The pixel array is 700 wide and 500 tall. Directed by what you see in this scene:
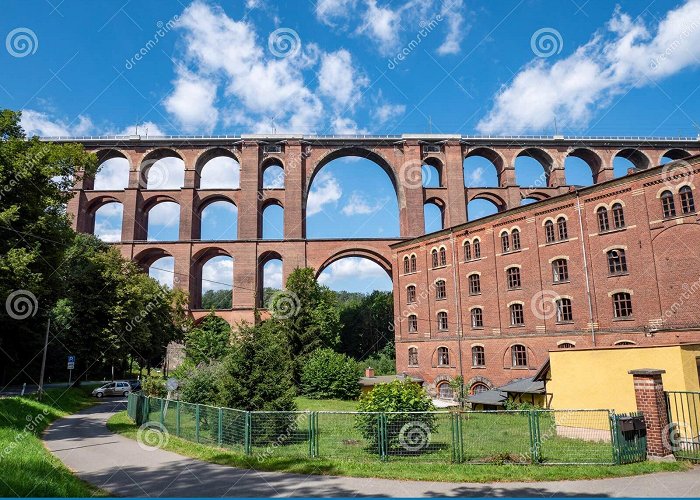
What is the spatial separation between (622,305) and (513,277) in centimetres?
686

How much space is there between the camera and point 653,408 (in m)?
11.2

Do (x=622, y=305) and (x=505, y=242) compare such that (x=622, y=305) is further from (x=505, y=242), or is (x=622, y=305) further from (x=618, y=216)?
(x=505, y=242)

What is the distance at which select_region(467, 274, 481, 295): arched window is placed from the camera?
109 ft

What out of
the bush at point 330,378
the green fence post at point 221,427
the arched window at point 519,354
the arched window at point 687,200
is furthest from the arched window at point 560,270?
the green fence post at point 221,427

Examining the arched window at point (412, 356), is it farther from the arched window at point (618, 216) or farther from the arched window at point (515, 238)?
the arched window at point (618, 216)

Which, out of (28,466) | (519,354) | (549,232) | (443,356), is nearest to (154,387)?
(28,466)

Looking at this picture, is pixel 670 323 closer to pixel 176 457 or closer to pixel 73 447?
pixel 176 457

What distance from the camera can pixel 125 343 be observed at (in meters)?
→ 33.5

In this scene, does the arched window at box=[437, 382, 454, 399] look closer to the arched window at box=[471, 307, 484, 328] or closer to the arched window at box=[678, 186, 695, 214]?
the arched window at box=[471, 307, 484, 328]

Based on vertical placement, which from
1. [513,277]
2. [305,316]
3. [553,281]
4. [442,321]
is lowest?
[442,321]

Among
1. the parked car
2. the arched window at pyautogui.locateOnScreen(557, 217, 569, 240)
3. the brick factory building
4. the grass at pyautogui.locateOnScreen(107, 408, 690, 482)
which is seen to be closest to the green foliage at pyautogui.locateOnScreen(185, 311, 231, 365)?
the grass at pyautogui.locateOnScreen(107, 408, 690, 482)

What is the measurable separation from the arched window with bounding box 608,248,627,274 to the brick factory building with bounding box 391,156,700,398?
0.16 ft

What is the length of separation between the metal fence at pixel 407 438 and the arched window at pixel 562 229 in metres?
15.8

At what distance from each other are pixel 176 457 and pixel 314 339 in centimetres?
2422
